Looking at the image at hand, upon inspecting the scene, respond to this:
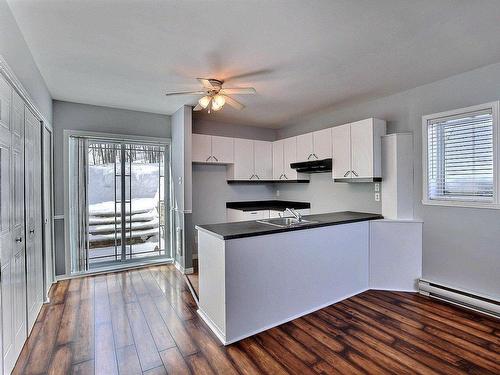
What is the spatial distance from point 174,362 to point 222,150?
337cm

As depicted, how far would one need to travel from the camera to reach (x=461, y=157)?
9.61 ft

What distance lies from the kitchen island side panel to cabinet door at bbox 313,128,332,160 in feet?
4.00

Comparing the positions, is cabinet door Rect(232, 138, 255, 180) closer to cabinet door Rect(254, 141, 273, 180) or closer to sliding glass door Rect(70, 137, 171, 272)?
cabinet door Rect(254, 141, 273, 180)

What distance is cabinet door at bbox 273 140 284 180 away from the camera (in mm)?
5023

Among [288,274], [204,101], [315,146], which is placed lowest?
[288,274]

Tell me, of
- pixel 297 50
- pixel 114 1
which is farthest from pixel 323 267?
pixel 114 1

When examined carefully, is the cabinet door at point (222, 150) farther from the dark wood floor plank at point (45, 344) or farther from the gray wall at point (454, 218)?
the dark wood floor plank at point (45, 344)

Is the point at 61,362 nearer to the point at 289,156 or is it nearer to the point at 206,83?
the point at 206,83

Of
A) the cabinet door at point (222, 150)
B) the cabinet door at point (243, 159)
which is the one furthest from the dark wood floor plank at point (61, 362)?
the cabinet door at point (243, 159)

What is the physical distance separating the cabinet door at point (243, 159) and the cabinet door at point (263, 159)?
0.35 ft

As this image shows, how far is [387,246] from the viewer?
3361 millimetres

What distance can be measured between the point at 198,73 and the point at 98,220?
2.85 m

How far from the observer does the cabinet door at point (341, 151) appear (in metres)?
3.68

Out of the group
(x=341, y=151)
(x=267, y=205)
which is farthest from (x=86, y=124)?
(x=341, y=151)
